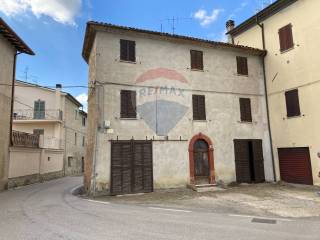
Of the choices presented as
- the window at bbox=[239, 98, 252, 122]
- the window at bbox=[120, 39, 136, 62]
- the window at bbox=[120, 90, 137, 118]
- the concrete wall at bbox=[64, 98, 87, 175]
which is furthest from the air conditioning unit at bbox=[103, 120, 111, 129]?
the concrete wall at bbox=[64, 98, 87, 175]

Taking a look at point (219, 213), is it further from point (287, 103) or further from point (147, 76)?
point (287, 103)

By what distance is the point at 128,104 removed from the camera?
1477cm

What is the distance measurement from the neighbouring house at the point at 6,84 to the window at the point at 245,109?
13986 mm

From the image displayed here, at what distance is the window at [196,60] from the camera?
1680 cm

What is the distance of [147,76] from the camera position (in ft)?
50.7

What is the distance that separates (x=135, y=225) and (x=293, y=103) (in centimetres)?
1287

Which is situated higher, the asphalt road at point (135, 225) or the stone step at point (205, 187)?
the stone step at point (205, 187)

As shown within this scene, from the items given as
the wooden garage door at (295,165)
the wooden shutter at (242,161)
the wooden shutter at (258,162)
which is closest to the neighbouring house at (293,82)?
the wooden garage door at (295,165)

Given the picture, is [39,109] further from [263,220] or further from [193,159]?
[263,220]

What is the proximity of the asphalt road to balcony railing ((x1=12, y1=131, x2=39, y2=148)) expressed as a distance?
8.99 m

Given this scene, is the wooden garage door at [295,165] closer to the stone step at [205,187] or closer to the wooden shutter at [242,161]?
the wooden shutter at [242,161]

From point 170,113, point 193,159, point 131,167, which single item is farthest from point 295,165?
point 131,167

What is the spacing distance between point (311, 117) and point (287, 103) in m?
1.83

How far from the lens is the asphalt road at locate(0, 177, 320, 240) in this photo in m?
6.70
